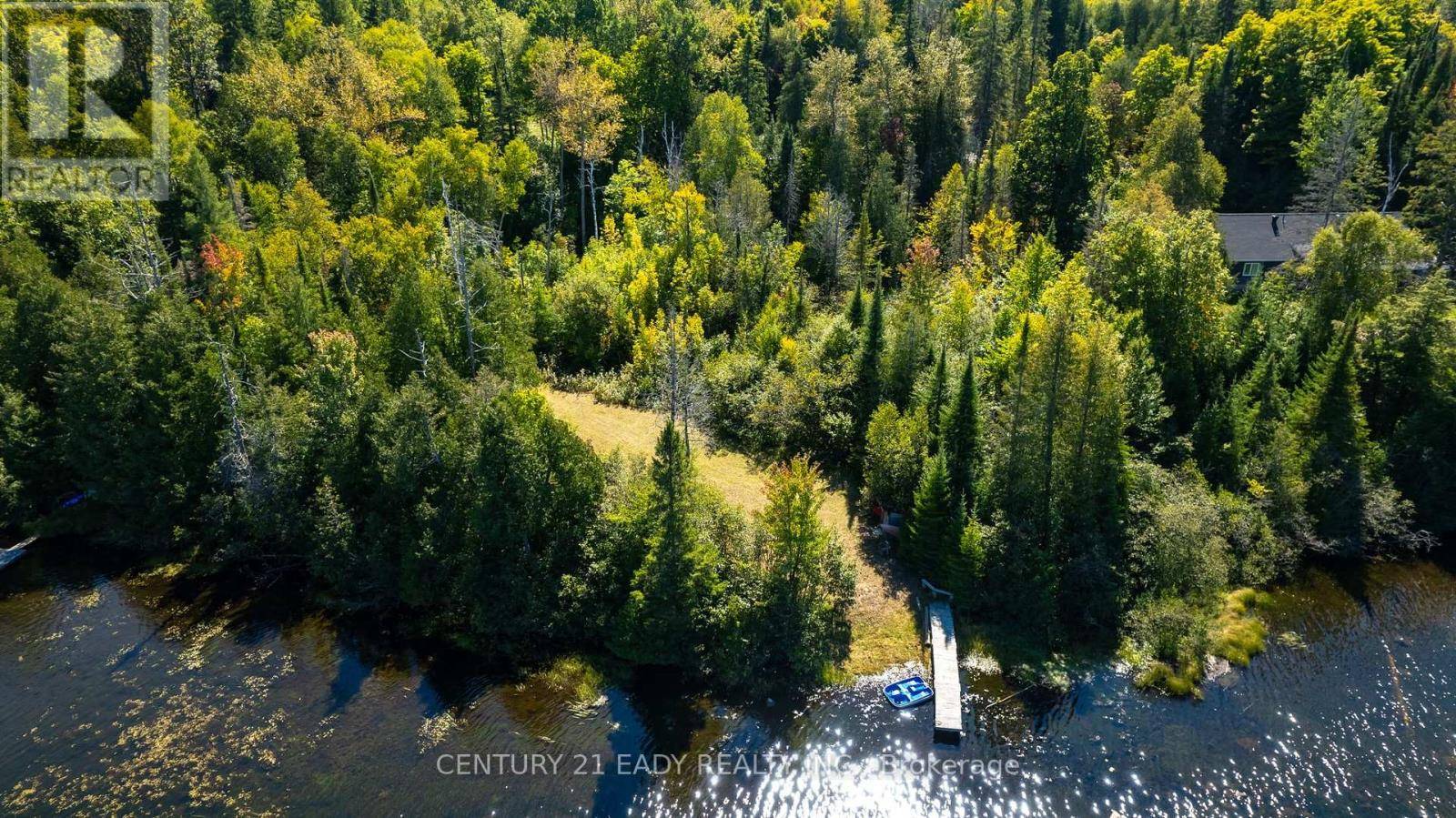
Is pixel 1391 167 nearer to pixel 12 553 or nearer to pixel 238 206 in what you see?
pixel 238 206

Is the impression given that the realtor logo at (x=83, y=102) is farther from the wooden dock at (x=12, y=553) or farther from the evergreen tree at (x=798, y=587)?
the evergreen tree at (x=798, y=587)

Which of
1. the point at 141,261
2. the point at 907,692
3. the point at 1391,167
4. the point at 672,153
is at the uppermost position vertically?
the point at 672,153

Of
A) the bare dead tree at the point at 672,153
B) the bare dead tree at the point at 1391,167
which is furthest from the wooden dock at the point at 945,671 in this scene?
the bare dead tree at the point at 1391,167

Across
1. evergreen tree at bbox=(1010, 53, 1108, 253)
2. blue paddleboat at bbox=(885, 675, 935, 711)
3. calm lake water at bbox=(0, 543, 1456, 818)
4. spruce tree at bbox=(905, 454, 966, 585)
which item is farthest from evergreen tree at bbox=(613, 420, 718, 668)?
evergreen tree at bbox=(1010, 53, 1108, 253)

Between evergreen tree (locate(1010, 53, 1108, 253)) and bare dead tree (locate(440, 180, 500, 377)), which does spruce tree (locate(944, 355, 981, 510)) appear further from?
evergreen tree (locate(1010, 53, 1108, 253))

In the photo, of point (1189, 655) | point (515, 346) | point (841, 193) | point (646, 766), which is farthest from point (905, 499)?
point (841, 193)

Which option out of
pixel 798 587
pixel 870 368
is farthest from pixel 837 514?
pixel 798 587

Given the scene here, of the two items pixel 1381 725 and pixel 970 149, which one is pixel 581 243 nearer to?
pixel 970 149
